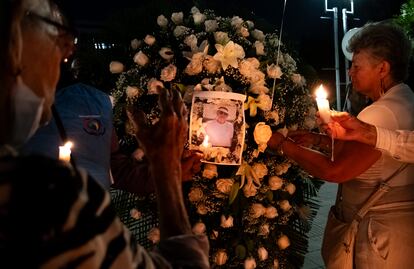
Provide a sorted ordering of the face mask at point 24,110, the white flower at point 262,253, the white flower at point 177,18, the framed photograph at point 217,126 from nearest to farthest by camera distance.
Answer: the face mask at point 24,110, the framed photograph at point 217,126, the white flower at point 262,253, the white flower at point 177,18

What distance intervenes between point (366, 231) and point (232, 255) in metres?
0.84

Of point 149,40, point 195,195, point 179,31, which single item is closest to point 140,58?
point 149,40

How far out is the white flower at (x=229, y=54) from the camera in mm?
1948

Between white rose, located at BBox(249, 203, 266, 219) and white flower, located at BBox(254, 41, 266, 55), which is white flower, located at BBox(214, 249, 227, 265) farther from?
white flower, located at BBox(254, 41, 266, 55)

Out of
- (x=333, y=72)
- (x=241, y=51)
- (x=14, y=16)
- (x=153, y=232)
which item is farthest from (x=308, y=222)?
(x=333, y=72)

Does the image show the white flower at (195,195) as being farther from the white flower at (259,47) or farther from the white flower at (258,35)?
the white flower at (258,35)

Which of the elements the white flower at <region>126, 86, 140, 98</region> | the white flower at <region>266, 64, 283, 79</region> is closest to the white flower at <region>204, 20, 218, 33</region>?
the white flower at <region>266, 64, 283, 79</region>

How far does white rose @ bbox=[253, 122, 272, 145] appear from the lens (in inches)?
77.1

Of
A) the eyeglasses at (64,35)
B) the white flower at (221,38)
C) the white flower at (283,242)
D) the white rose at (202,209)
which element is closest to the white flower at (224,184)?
the white rose at (202,209)

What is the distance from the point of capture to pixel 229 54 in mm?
1960

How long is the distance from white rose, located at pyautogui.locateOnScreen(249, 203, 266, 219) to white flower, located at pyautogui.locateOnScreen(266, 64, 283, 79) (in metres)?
0.66

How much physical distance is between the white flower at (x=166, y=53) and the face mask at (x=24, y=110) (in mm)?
1038

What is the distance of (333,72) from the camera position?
1655 centimetres

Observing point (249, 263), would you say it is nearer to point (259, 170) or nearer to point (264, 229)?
point (264, 229)
